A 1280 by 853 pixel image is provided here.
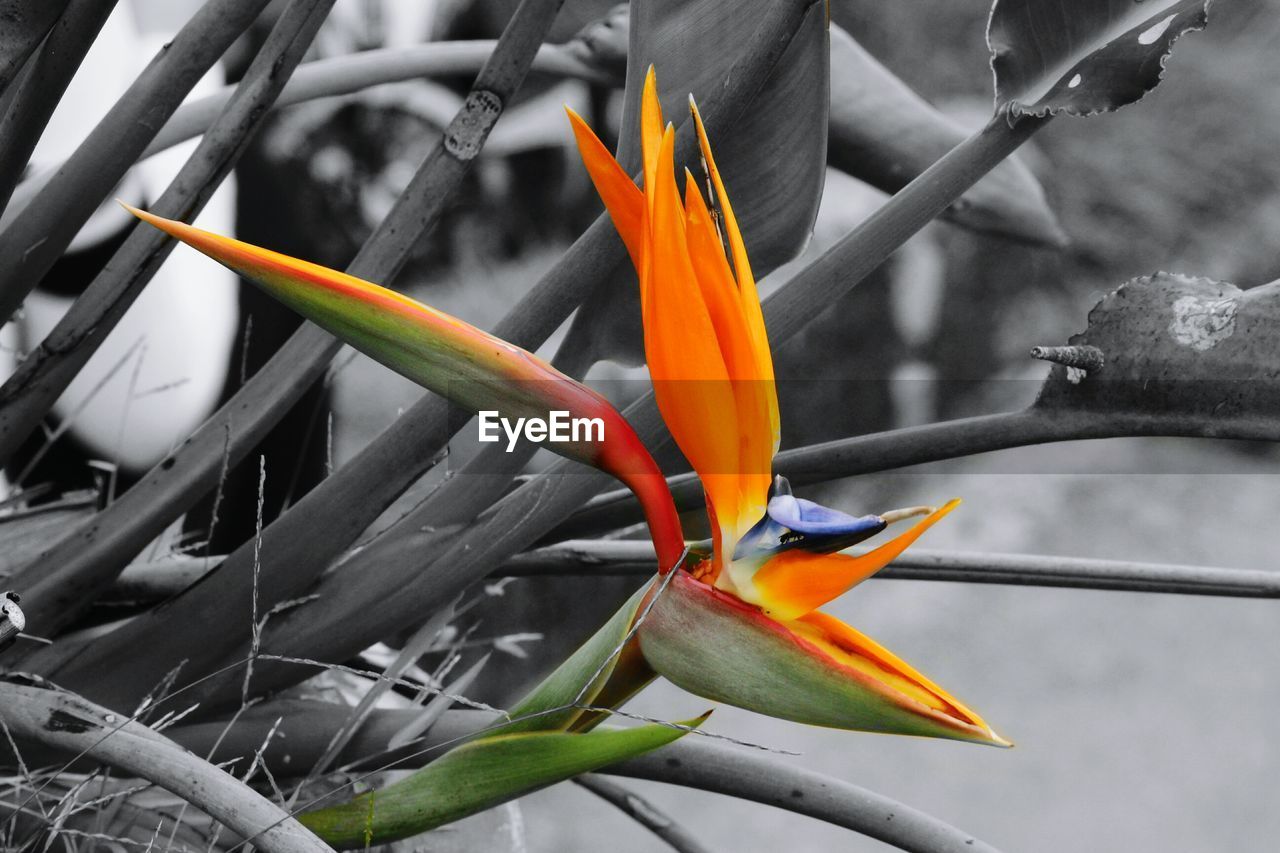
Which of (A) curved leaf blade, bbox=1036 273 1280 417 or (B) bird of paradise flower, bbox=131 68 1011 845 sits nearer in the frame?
(B) bird of paradise flower, bbox=131 68 1011 845

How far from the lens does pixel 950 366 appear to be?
2.64ft

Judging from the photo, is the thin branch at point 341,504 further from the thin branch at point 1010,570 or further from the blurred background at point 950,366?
the blurred background at point 950,366

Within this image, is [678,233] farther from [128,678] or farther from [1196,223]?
[1196,223]

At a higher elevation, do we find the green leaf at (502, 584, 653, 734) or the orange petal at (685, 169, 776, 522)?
the orange petal at (685, 169, 776, 522)

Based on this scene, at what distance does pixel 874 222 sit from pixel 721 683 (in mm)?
201

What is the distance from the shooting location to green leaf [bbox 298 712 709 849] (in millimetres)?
→ 276

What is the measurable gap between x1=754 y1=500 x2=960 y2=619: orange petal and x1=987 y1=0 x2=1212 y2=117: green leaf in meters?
0.18

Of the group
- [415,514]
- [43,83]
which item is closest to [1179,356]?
[415,514]

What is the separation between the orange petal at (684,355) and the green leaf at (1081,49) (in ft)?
0.55

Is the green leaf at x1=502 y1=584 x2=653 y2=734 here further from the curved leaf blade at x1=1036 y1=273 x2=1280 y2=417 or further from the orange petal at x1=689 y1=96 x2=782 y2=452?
the curved leaf blade at x1=1036 y1=273 x2=1280 y2=417

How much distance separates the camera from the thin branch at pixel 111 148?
1.28 feet

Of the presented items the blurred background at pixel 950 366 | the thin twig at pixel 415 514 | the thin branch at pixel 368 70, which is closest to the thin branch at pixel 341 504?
the thin twig at pixel 415 514

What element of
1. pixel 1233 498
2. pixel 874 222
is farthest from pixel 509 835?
pixel 1233 498

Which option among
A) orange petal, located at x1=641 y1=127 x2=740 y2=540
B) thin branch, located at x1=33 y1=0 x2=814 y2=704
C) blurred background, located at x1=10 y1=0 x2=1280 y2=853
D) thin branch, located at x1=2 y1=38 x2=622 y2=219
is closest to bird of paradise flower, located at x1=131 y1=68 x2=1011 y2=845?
orange petal, located at x1=641 y1=127 x2=740 y2=540
